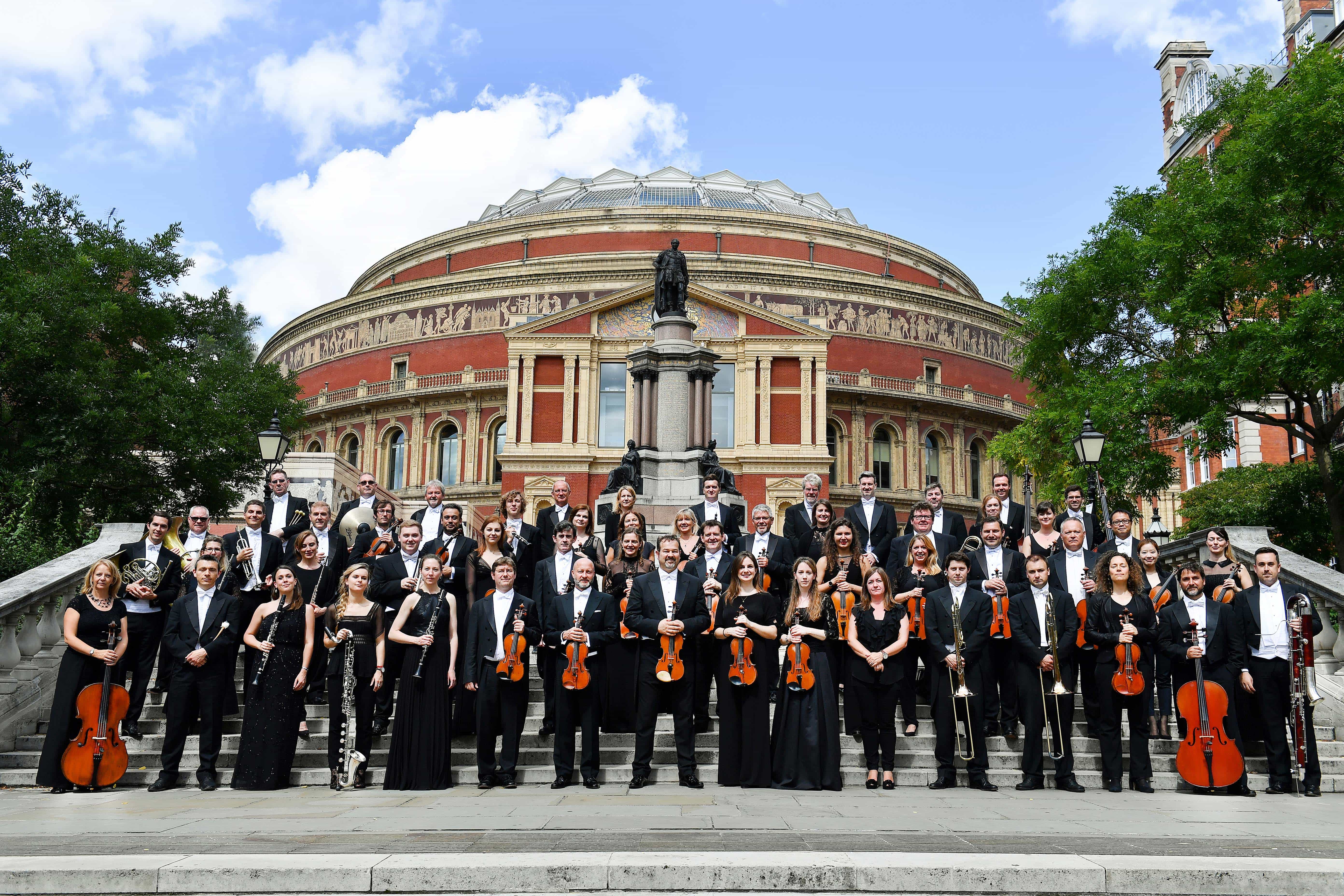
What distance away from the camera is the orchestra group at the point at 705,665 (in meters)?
9.10

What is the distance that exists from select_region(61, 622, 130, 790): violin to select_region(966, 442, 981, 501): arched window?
4858cm

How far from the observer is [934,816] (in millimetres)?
7332

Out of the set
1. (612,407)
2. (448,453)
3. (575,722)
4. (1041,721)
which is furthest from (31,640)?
(448,453)

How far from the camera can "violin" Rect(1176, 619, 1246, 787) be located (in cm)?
889

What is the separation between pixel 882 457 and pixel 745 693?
4408 cm

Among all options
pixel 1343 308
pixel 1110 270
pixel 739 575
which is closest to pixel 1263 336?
pixel 1343 308

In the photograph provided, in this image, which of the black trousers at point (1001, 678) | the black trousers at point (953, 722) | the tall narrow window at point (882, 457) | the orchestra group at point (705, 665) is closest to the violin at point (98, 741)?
the orchestra group at point (705, 665)

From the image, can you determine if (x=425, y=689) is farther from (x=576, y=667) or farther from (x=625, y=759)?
(x=625, y=759)

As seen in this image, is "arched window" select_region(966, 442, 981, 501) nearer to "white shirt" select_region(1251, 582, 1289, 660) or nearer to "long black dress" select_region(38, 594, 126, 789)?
"white shirt" select_region(1251, 582, 1289, 660)

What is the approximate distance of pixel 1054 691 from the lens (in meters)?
9.38

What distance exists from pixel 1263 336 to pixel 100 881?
22.6 metres

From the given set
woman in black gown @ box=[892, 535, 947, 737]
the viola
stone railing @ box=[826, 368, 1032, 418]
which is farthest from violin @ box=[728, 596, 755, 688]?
stone railing @ box=[826, 368, 1032, 418]

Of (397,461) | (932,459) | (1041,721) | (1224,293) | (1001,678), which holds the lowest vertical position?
(1041,721)

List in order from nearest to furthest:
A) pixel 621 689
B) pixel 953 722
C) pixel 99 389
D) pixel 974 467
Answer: pixel 953 722
pixel 621 689
pixel 99 389
pixel 974 467
